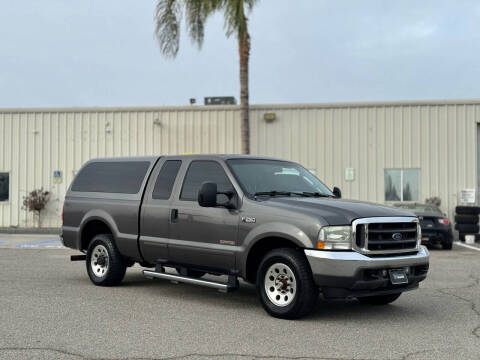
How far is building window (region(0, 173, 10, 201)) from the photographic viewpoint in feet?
81.8

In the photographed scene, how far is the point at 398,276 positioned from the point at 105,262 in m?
4.57

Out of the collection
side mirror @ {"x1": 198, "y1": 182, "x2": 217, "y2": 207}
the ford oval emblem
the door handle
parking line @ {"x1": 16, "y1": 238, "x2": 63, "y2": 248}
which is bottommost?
parking line @ {"x1": 16, "y1": 238, "x2": 63, "y2": 248}

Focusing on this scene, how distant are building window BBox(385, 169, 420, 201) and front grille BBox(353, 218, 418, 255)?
16.1 m

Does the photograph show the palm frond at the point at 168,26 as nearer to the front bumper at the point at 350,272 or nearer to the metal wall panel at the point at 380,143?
the metal wall panel at the point at 380,143

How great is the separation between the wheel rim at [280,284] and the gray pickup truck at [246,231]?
0.04 feet

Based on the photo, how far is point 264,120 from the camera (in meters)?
24.0

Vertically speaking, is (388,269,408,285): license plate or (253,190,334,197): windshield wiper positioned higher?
(253,190,334,197): windshield wiper

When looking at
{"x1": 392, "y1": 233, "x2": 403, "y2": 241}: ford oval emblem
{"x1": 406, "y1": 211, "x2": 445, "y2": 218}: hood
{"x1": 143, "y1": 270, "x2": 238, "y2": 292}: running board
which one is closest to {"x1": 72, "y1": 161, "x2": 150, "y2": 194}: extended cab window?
{"x1": 143, "y1": 270, "x2": 238, "y2": 292}: running board

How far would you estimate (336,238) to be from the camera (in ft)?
21.9

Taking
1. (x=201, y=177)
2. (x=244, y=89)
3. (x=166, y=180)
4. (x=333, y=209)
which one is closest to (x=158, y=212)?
(x=166, y=180)

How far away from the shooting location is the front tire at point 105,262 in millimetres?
9193

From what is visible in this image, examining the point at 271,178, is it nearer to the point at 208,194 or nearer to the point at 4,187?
the point at 208,194

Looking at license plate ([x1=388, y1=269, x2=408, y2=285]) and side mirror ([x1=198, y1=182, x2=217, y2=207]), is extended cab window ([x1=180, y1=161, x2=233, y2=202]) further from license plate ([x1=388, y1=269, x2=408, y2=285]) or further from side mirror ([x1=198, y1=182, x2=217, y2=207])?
license plate ([x1=388, y1=269, x2=408, y2=285])

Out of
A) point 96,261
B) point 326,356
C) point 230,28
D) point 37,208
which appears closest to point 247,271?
point 326,356
